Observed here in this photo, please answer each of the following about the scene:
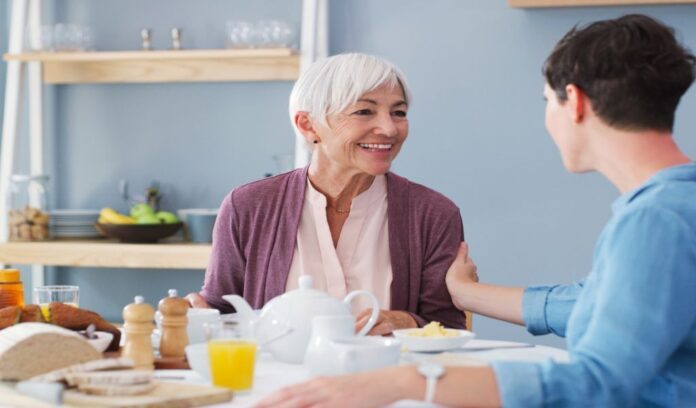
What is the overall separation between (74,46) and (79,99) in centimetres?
31

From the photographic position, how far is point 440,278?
2414mm

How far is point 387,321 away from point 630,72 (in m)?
0.83

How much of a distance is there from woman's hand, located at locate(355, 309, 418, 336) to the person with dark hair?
0.62 meters

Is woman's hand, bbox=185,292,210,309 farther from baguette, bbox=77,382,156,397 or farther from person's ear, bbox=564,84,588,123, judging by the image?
person's ear, bbox=564,84,588,123

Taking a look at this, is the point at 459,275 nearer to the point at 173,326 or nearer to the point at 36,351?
the point at 173,326

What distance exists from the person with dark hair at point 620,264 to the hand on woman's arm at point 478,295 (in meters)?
0.57

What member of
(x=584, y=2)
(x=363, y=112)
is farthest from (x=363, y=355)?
(x=584, y=2)

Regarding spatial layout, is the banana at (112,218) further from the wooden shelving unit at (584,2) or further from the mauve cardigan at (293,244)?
the wooden shelving unit at (584,2)

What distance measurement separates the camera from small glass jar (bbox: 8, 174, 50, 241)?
3982mm

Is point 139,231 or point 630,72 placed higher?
point 630,72

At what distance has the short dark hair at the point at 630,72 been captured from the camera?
147 cm

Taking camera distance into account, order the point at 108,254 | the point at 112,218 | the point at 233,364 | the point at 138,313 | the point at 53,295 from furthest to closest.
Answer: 1. the point at 112,218
2. the point at 108,254
3. the point at 53,295
4. the point at 138,313
5. the point at 233,364

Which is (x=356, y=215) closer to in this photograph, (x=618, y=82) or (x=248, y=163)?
(x=618, y=82)

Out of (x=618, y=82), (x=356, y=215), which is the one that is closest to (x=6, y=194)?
(x=356, y=215)
